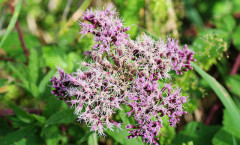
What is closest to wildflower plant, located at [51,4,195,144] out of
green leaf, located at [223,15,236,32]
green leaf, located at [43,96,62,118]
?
green leaf, located at [43,96,62,118]

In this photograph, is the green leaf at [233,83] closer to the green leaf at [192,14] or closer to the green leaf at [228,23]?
the green leaf at [228,23]

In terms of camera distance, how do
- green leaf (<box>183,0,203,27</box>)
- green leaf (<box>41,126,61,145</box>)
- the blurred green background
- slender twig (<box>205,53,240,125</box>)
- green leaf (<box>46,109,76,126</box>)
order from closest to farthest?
green leaf (<box>46,109,76,126</box>)
green leaf (<box>41,126,61,145</box>)
the blurred green background
slender twig (<box>205,53,240,125</box>)
green leaf (<box>183,0,203,27</box>)

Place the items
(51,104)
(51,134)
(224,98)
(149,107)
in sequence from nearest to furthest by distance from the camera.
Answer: (149,107) → (224,98) → (51,134) → (51,104)

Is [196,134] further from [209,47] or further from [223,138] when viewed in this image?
[209,47]

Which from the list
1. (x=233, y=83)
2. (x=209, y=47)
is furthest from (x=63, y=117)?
(x=233, y=83)

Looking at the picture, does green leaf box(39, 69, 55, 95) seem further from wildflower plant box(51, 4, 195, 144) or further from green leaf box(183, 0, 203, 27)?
green leaf box(183, 0, 203, 27)

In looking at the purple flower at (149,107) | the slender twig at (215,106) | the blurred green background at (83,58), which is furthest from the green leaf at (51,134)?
the slender twig at (215,106)
